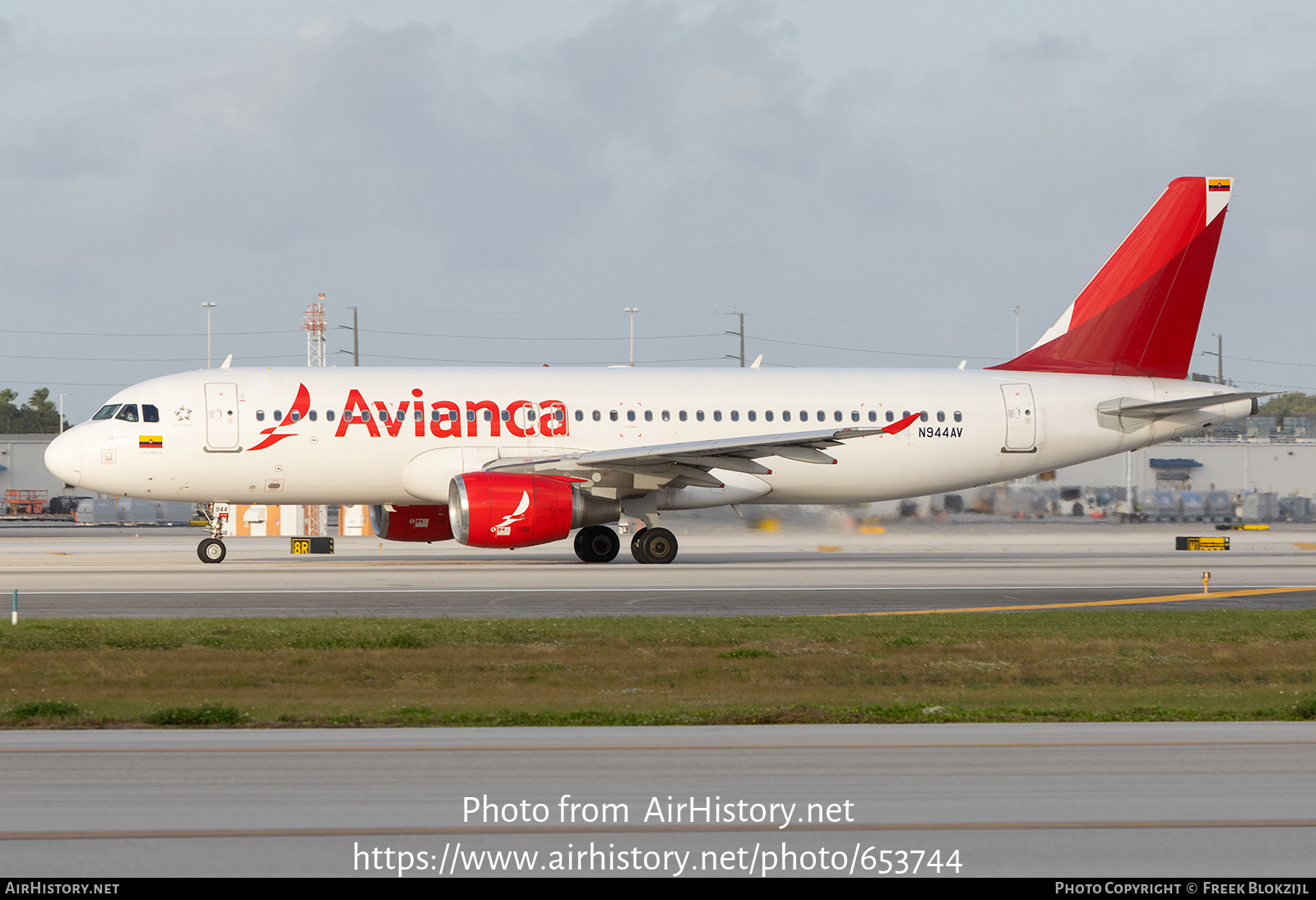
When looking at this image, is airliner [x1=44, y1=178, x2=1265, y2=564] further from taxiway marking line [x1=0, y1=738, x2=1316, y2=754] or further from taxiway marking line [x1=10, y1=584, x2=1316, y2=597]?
taxiway marking line [x1=0, y1=738, x2=1316, y2=754]

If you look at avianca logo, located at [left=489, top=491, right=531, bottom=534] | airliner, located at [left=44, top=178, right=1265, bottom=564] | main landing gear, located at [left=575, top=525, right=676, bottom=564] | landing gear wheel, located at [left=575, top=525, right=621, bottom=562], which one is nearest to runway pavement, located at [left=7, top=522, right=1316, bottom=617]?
landing gear wheel, located at [left=575, top=525, right=621, bottom=562]

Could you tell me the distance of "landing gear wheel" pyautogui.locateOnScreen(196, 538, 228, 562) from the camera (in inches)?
1128

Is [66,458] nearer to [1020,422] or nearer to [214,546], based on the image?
[214,546]

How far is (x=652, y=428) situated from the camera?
2966 cm

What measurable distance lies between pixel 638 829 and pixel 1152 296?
A: 2890 cm

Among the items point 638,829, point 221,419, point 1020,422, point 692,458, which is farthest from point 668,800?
point 1020,422

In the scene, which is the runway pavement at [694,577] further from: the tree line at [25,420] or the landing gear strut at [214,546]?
the tree line at [25,420]

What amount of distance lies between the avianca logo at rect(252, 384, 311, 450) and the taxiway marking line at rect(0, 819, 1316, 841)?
22.2 meters

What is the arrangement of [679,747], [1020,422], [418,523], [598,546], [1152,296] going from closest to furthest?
[679,747]
[598,546]
[418,523]
[1020,422]
[1152,296]

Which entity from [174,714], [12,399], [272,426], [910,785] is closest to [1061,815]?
[910,785]

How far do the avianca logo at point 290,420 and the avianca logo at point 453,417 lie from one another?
81cm

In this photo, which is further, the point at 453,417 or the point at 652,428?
the point at 652,428

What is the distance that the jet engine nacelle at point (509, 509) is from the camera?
26062 mm

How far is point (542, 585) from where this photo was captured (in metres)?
23.5
